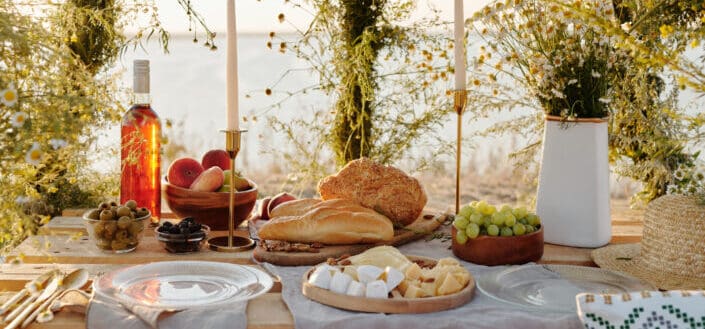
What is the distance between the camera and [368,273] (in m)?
1.63

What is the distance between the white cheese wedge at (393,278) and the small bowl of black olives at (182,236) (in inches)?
23.1

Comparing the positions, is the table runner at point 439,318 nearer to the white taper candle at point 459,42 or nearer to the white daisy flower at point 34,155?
the white daisy flower at point 34,155

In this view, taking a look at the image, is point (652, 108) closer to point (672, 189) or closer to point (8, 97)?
point (672, 189)

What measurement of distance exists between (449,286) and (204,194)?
0.82m

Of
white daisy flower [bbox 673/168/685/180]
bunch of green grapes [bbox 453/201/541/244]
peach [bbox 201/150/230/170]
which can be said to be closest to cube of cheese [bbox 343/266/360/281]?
bunch of green grapes [bbox 453/201/541/244]

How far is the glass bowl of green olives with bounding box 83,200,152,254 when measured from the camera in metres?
1.99

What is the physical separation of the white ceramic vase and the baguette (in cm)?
43

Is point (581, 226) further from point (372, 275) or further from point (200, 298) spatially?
point (200, 298)

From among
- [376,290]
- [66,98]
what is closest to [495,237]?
[376,290]

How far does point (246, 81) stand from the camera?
7.35 m

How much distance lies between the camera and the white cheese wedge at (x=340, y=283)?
1.62m

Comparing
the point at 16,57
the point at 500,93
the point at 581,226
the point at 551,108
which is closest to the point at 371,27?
the point at 500,93

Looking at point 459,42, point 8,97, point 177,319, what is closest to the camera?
point 8,97

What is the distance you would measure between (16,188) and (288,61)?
243 inches
